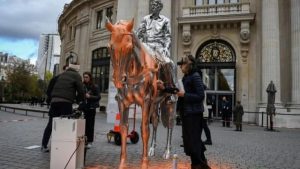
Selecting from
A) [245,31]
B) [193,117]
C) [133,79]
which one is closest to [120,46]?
[133,79]

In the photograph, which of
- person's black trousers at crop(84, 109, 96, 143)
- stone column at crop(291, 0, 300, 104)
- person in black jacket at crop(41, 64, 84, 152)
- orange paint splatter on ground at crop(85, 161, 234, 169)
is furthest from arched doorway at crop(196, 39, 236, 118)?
person in black jacket at crop(41, 64, 84, 152)

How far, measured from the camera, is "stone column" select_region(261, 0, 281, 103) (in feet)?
74.8

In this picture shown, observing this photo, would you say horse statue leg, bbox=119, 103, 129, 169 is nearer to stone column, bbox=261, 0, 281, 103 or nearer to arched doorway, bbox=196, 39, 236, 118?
stone column, bbox=261, 0, 281, 103

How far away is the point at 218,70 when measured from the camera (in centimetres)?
2723

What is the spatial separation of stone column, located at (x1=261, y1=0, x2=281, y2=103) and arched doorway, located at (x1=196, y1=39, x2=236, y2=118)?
3.70 m

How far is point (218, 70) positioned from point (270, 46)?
5335 mm

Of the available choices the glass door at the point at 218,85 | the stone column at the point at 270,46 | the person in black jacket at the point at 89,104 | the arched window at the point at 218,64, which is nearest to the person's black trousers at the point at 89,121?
the person in black jacket at the point at 89,104

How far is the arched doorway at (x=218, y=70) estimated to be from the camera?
26.7 metres

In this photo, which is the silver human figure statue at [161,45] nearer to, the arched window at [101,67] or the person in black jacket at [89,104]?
the person in black jacket at [89,104]

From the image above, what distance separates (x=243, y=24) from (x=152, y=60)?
71.1 feet

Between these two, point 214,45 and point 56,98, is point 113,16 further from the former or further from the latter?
point 56,98

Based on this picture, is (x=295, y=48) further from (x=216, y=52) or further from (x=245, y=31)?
(x=216, y=52)

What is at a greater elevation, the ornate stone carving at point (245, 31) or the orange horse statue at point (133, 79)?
the ornate stone carving at point (245, 31)

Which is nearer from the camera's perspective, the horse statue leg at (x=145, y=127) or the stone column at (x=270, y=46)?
the horse statue leg at (x=145, y=127)
